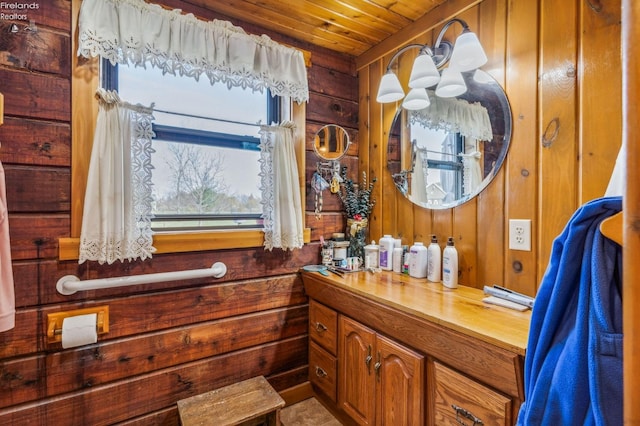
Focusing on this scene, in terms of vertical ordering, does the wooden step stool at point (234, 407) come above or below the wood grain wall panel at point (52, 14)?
below

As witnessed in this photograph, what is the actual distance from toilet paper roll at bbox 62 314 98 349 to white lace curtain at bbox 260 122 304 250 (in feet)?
2.80

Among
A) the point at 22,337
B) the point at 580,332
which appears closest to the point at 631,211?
the point at 580,332

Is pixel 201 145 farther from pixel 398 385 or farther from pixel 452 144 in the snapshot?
pixel 398 385

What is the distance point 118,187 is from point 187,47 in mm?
761

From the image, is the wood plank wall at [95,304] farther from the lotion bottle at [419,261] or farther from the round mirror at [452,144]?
the round mirror at [452,144]

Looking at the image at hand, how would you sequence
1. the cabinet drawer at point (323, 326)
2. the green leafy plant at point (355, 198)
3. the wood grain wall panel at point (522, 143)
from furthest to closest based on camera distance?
the green leafy plant at point (355, 198) < the cabinet drawer at point (323, 326) < the wood grain wall panel at point (522, 143)

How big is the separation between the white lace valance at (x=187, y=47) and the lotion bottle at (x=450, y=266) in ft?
3.86

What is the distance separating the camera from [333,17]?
174cm

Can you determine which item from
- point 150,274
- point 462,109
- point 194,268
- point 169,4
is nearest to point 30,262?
point 150,274

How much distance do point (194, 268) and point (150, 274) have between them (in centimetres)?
20

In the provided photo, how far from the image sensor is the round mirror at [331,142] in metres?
1.99

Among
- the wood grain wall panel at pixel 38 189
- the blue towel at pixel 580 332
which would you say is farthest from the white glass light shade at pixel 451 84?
the wood grain wall panel at pixel 38 189

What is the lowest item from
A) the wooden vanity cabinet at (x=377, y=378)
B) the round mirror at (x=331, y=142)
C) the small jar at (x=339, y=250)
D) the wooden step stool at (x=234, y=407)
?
the wooden step stool at (x=234, y=407)

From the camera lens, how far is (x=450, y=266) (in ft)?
4.90
